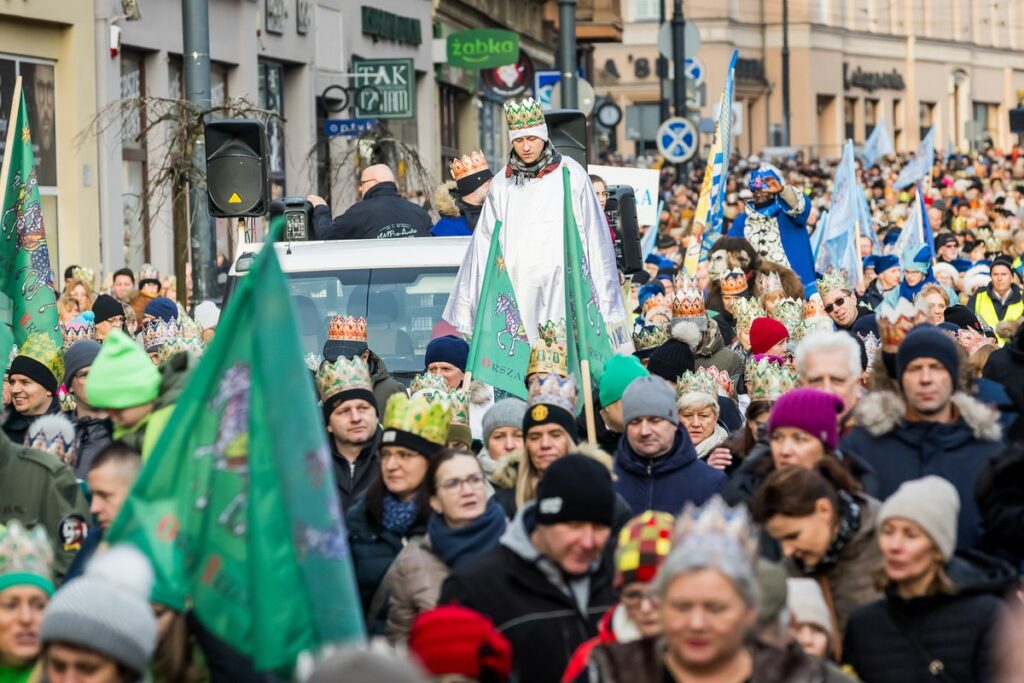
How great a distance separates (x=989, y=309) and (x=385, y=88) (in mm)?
17461

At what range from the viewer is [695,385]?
11000 millimetres

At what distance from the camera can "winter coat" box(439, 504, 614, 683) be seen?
23.2 ft

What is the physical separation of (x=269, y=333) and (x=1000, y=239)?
18.6 m

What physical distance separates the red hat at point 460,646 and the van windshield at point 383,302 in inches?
273

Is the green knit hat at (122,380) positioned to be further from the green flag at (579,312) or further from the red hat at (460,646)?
the green flag at (579,312)

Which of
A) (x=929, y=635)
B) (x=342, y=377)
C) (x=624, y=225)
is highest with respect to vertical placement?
(x=624, y=225)

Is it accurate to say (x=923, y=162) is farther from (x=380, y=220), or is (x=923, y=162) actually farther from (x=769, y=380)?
(x=769, y=380)

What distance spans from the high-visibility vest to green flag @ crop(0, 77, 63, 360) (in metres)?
7.07

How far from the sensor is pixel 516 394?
11812 mm

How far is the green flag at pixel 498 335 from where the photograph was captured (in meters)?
11.8

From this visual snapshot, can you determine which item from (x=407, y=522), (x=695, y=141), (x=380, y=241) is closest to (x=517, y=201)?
(x=380, y=241)

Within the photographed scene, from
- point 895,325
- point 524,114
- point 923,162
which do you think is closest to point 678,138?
point 923,162

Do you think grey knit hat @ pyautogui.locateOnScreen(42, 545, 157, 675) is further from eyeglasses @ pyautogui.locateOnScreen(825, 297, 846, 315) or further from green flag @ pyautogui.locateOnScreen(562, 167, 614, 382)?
eyeglasses @ pyautogui.locateOnScreen(825, 297, 846, 315)

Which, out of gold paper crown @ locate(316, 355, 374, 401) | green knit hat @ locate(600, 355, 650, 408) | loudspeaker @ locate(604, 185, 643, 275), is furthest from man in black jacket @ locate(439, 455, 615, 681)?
loudspeaker @ locate(604, 185, 643, 275)
